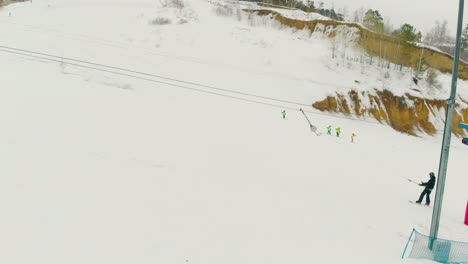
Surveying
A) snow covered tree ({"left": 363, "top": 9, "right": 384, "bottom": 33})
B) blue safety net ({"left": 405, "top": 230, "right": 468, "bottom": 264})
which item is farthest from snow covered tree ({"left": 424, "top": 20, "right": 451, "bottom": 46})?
blue safety net ({"left": 405, "top": 230, "right": 468, "bottom": 264})

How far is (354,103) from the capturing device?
3506cm

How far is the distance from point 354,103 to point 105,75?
24229 millimetres

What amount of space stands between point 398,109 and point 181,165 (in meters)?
32.4

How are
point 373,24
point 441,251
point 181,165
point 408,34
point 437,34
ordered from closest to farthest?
point 441,251 < point 181,165 < point 408,34 < point 373,24 < point 437,34

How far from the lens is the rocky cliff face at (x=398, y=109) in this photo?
112ft

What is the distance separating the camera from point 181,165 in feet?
38.9

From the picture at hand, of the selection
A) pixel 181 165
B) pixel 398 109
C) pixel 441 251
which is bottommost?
pixel 398 109

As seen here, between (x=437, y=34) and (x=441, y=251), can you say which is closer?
(x=441, y=251)

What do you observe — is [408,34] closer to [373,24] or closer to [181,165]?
[373,24]

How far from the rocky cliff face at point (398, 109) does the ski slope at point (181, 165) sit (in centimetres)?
230

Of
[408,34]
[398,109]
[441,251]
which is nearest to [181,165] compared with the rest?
[441,251]

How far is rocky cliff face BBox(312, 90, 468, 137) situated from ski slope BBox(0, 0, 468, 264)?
2.30m

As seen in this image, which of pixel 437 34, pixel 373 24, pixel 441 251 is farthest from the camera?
pixel 437 34

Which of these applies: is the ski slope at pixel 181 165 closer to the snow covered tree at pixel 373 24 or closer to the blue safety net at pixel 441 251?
the blue safety net at pixel 441 251
